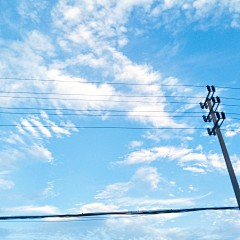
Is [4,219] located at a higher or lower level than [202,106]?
lower

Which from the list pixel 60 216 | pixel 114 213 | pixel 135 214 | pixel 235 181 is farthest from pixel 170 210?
pixel 60 216

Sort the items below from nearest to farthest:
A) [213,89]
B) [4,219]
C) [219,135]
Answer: [4,219]
[219,135]
[213,89]

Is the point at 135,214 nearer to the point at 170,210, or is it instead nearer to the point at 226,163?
the point at 170,210

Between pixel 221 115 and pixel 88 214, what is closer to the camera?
pixel 88 214

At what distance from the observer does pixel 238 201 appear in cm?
953

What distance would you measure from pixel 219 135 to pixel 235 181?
9.64 ft

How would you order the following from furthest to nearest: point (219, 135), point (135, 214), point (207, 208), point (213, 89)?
1. point (213, 89)
2. point (219, 135)
3. point (207, 208)
4. point (135, 214)

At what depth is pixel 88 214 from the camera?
906 cm

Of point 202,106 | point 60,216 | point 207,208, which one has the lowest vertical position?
point 207,208

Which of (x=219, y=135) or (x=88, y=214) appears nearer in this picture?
(x=88, y=214)

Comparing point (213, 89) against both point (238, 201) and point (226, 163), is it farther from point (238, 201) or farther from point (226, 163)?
point (238, 201)

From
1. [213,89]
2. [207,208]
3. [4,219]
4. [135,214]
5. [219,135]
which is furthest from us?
[213,89]

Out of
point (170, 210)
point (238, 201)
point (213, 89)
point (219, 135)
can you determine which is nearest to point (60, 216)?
point (170, 210)

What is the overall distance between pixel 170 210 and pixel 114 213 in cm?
283
